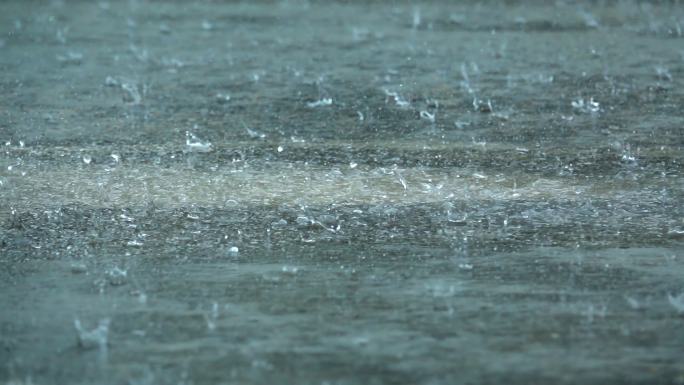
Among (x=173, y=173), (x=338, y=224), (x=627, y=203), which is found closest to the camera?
(x=338, y=224)

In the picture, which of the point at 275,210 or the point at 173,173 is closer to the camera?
the point at 275,210

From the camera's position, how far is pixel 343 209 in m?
6.14

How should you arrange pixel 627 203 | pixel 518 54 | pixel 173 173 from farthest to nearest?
pixel 518 54 → pixel 173 173 → pixel 627 203

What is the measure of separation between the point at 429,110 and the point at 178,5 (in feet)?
20.6

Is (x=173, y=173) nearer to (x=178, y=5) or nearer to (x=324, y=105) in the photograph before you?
(x=324, y=105)

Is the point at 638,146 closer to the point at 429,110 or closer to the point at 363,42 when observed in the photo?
the point at 429,110

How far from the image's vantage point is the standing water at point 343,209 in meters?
4.29

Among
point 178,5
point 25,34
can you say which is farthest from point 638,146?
point 178,5

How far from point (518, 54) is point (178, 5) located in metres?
4.89

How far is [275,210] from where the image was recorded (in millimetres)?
6137

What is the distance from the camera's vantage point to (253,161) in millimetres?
7117

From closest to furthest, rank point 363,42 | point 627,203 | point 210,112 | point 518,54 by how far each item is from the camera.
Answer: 1. point 627,203
2. point 210,112
3. point 518,54
4. point 363,42

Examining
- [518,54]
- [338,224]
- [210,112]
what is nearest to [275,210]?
[338,224]

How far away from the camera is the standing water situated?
14.1 feet
